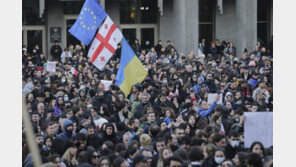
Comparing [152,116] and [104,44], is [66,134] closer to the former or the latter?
[152,116]

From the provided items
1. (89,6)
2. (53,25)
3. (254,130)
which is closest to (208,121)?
(254,130)

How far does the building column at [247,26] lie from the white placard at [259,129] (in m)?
20.1

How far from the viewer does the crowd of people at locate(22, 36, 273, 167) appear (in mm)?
10172

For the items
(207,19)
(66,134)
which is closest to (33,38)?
(207,19)

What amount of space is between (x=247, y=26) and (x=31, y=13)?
10.3 meters

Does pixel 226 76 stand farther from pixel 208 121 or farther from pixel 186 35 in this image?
pixel 186 35

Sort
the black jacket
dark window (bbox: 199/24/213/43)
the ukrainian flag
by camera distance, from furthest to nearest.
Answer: dark window (bbox: 199/24/213/43), the black jacket, the ukrainian flag

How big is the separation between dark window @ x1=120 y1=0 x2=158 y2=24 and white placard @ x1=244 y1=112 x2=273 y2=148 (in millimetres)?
22779

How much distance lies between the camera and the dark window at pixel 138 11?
112ft

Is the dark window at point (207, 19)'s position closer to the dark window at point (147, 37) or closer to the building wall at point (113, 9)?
the dark window at point (147, 37)

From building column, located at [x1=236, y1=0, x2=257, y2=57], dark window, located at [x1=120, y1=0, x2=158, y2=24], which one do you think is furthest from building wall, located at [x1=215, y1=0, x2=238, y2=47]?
dark window, located at [x1=120, y1=0, x2=158, y2=24]

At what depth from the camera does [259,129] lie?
11570mm

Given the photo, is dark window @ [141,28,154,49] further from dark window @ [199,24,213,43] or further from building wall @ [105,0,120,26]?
dark window @ [199,24,213,43]

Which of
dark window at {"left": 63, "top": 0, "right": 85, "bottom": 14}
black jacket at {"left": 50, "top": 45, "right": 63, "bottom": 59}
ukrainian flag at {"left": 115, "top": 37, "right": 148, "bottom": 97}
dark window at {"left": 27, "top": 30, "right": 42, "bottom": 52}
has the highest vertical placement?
dark window at {"left": 63, "top": 0, "right": 85, "bottom": 14}
